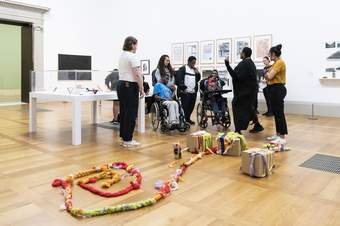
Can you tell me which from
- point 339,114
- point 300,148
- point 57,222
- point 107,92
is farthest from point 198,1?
point 57,222

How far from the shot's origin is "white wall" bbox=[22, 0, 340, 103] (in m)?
7.51

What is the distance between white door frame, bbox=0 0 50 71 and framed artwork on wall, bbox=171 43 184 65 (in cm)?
409

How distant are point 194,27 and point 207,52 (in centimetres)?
87

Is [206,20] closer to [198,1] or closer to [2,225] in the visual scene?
[198,1]

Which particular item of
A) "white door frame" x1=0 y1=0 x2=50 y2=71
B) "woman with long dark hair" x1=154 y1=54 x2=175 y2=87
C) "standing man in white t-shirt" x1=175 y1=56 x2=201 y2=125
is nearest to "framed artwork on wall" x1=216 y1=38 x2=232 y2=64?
"standing man in white t-shirt" x1=175 y1=56 x2=201 y2=125

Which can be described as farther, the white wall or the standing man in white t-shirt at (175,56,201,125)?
the white wall

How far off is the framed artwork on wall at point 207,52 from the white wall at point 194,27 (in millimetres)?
180

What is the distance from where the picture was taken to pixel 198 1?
9.33 metres

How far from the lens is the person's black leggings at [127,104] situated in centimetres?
409

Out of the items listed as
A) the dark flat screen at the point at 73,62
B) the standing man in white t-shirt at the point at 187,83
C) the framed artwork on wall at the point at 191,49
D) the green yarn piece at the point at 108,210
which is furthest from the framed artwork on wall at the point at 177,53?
the green yarn piece at the point at 108,210

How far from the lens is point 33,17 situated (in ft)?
32.8

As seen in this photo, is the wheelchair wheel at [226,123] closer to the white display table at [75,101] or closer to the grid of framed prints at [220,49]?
the white display table at [75,101]

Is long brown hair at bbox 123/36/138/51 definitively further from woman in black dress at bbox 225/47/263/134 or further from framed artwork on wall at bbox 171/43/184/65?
framed artwork on wall at bbox 171/43/184/65

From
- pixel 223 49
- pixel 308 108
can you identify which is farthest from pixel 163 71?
pixel 308 108
